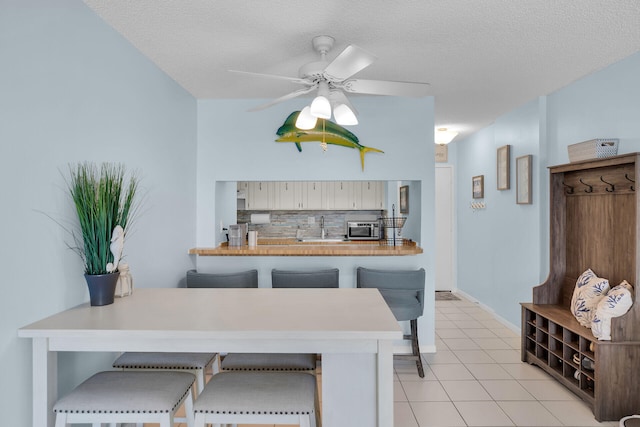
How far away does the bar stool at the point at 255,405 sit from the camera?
1551 mm

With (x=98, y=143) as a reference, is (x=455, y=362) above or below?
below

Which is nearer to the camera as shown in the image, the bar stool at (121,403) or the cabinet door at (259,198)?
the bar stool at (121,403)

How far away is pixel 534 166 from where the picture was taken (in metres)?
4.15

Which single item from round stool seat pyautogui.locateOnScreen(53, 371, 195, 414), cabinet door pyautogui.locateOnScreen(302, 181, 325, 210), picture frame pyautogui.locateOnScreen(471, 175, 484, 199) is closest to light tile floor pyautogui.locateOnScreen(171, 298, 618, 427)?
round stool seat pyautogui.locateOnScreen(53, 371, 195, 414)

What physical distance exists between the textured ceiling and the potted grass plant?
939 millimetres

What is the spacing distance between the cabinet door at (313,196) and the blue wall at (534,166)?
7.12ft

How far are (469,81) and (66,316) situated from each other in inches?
125

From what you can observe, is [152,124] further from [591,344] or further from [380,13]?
[591,344]

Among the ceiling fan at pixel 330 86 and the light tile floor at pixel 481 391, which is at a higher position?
the ceiling fan at pixel 330 86

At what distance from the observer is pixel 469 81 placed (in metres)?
3.33

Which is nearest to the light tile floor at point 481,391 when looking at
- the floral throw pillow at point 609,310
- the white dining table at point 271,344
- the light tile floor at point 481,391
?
the light tile floor at point 481,391

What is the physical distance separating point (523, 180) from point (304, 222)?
11.2 ft

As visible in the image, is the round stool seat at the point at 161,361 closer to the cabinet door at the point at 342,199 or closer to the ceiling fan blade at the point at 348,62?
the ceiling fan blade at the point at 348,62

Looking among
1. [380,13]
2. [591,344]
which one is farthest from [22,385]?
[591,344]
